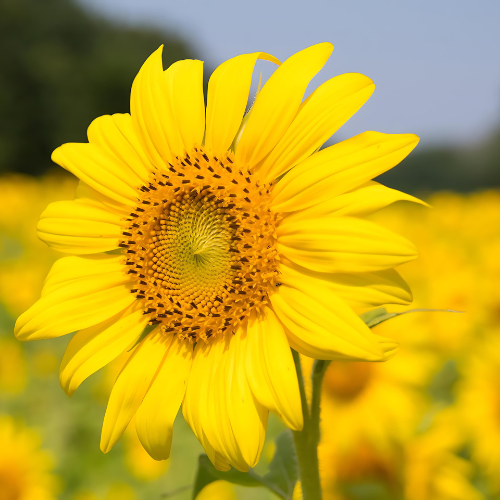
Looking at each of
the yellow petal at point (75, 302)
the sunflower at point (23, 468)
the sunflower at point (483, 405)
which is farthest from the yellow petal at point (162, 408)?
the sunflower at point (23, 468)

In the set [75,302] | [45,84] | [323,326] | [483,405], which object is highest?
[45,84]

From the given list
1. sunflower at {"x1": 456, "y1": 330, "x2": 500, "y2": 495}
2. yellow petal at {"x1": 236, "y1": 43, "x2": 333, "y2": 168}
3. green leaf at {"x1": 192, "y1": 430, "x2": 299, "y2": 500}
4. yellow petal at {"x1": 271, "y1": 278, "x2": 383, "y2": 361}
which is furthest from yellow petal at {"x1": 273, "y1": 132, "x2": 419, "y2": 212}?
sunflower at {"x1": 456, "y1": 330, "x2": 500, "y2": 495}

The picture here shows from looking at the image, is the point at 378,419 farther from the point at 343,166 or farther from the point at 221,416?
the point at 343,166

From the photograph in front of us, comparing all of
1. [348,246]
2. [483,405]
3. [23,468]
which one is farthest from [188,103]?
[23,468]

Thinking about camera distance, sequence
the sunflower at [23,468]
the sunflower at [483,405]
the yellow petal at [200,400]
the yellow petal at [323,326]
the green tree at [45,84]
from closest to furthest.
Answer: the yellow petal at [323,326]
the yellow petal at [200,400]
the sunflower at [483,405]
the sunflower at [23,468]
the green tree at [45,84]

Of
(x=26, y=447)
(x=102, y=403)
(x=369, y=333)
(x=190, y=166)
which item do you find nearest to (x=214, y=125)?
(x=190, y=166)

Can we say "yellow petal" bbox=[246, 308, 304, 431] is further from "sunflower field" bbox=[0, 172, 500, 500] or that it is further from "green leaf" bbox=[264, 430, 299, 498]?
"sunflower field" bbox=[0, 172, 500, 500]

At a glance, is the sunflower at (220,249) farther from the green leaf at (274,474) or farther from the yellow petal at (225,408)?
the green leaf at (274,474)
